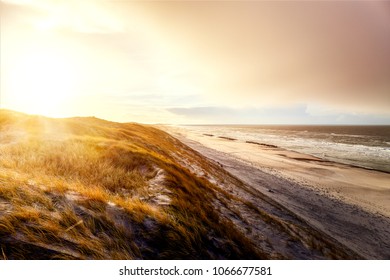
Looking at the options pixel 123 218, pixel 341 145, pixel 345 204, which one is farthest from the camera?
pixel 341 145

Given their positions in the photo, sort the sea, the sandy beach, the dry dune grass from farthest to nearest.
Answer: the sea → the sandy beach → the dry dune grass

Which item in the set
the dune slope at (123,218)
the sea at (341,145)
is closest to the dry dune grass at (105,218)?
the dune slope at (123,218)

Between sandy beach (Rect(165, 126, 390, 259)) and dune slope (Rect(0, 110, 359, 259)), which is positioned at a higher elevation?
dune slope (Rect(0, 110, 359, 259))

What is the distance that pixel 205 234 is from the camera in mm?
3803

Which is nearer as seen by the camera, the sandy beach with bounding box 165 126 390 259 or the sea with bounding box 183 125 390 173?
the sandy beach with bounding box 165 126 390 259

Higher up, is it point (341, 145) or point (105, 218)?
point (105, 218)

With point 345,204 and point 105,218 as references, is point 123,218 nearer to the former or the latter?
point 105,218

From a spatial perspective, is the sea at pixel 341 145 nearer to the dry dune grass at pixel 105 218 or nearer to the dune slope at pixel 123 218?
the dune slope at pixel 123 218

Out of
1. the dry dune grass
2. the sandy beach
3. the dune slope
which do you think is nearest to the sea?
the sandy beach

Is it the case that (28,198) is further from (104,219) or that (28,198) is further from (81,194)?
(104,219)

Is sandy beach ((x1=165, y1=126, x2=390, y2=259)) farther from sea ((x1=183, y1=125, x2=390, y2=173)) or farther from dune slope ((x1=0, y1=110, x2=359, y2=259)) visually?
sea ((x1=183, y1=125, x2=390, y2=173))

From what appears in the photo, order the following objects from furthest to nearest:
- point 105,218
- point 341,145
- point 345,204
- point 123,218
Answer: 1. point 341,145
2. point 345,204
3. point 123,218
4. point 105,218

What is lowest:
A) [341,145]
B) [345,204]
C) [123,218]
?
[345,204]

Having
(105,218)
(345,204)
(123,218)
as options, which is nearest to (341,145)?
(345,204)
